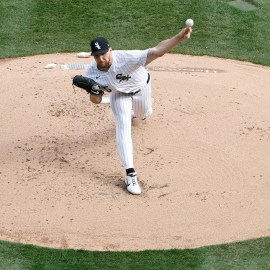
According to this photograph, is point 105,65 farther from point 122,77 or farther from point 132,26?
point 132,26

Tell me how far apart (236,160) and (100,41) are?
219cm

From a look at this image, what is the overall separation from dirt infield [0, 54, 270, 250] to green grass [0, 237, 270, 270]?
0.50ft

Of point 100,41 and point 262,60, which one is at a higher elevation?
point 100,41

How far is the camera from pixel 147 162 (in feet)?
31.1

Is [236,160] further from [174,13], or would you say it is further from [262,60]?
[174,13]

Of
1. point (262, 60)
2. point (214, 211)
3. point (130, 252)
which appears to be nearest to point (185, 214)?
point (214, 211)

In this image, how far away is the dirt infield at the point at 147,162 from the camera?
8.30 meters

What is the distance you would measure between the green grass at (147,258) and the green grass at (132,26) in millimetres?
5063

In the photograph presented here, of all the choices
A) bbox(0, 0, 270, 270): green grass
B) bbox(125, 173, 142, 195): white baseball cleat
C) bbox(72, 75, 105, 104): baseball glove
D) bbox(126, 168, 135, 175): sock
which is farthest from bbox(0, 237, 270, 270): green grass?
bbox(0, 0, 270, 270): green grass

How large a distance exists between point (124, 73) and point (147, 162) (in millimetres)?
1115

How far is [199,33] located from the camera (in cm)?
1311

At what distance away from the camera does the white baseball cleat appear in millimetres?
8852

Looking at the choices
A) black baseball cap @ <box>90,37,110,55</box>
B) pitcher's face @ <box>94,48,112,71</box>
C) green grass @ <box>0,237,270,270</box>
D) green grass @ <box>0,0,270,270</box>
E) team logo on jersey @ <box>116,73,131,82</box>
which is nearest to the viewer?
green grass @ <box>0,237,270,270</box>

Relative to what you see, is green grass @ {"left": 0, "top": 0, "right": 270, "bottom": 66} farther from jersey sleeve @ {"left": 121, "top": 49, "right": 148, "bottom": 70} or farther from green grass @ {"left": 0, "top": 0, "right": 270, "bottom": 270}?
jersey sleeve @ {"left": 121, "top": 49, "right": 148, "bottom": 70}
